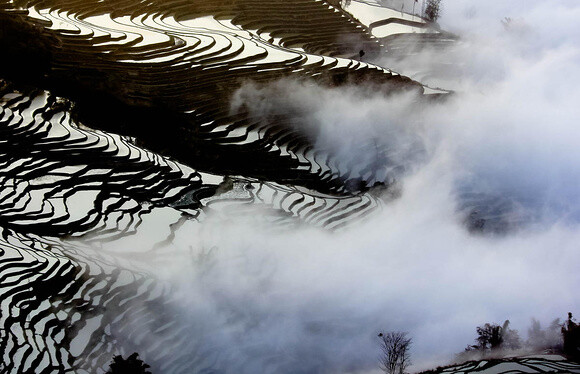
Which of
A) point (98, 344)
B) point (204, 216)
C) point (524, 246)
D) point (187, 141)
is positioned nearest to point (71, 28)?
point (187, 141)

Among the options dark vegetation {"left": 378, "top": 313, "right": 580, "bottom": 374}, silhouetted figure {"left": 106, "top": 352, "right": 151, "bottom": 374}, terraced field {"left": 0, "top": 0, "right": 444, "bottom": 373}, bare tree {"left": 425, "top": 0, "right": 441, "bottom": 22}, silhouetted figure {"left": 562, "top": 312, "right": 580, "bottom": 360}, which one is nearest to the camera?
silhouetted figure {"left": 106, "top": 352, "right": 151, "bottom": 374}

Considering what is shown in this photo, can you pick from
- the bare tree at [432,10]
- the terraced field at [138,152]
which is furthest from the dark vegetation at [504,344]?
the bare tree at [432,10]

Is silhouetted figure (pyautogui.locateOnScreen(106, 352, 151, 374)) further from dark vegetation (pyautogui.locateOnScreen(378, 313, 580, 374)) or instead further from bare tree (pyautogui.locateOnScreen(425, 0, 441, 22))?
bare tree (pyautogui.locateOnScreen(425, 0, 441, 22))

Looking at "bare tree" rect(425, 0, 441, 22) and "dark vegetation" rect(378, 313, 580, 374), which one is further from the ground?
"bare tree" rect(425, 0, 441, 22)

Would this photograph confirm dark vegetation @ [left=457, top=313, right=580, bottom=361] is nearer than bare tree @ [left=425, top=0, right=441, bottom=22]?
Yes

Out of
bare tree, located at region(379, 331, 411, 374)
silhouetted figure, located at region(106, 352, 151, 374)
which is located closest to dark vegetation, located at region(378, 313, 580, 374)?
bare tree, located at region(379, 331, 411, 374)

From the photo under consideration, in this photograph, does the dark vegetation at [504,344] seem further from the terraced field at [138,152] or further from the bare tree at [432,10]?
the bare tree at [432,10]
